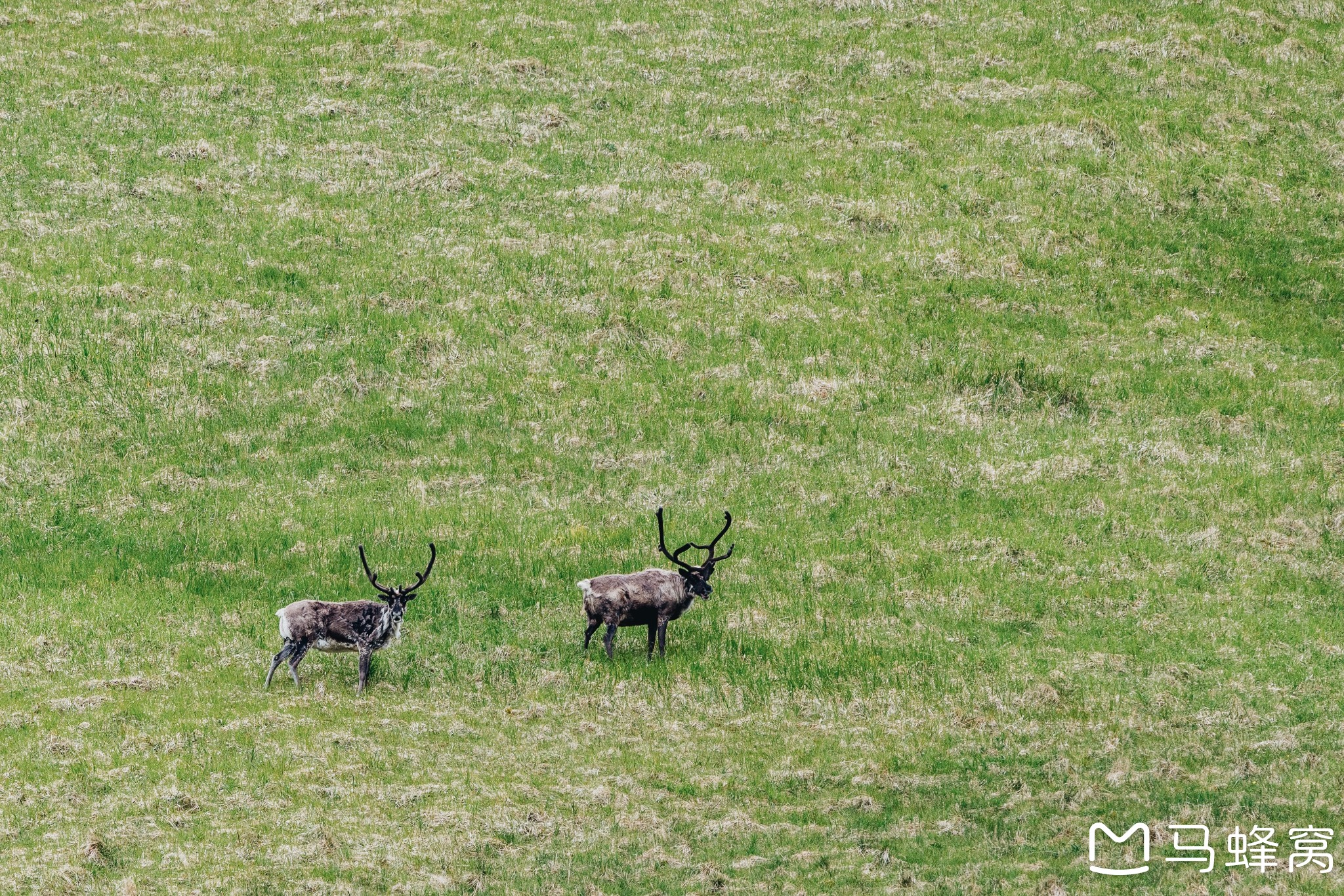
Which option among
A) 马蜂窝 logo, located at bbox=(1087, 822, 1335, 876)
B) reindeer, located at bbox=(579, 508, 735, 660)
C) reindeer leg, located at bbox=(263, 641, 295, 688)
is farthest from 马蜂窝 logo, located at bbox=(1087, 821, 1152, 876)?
reindeer leg, located at bbox=(263, 641, 295, 688)

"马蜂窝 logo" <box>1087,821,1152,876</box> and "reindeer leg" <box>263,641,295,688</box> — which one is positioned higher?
"马蜂窝 logo" <box>1087,821,1152,876</box>

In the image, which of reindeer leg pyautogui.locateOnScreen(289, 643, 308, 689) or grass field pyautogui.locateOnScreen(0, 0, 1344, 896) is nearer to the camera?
grass field pyautogui.locateOnScreen(0, 0, 1344, 896)

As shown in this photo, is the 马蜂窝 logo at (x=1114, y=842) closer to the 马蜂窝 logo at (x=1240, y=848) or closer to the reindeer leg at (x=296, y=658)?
the 马蜂窝 logo at (x=1240, y=848)

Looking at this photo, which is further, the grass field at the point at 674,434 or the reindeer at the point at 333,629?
the reindeer at the point at 333,629

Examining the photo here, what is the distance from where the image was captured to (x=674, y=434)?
30688 mm

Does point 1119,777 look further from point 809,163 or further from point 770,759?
point 809,163

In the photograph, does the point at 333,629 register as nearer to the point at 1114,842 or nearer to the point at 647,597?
the point at 647,597

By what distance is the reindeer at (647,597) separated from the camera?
73.3 ft

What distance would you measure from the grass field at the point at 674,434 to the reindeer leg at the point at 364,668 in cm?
38

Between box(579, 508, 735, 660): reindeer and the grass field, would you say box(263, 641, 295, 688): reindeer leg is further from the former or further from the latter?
box(579, 508, 735, 660): reindeer

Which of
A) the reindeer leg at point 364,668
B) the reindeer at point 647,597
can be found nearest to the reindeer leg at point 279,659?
the reindeer leg at point 364,668

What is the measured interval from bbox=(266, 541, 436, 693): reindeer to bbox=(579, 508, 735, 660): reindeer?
2.69m

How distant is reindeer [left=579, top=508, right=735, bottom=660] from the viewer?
880 inches

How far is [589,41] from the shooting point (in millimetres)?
46406
